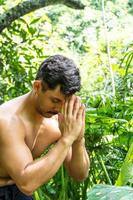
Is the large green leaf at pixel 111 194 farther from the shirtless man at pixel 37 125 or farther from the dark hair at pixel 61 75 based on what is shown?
the dark hair at pixel 61 75

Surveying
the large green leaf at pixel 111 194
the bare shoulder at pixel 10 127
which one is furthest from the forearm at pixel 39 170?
the large green leaf at pixel 111 194

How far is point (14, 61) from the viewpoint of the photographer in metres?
3.18

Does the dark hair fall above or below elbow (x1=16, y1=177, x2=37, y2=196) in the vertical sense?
above

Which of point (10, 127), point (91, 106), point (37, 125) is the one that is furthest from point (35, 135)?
point (91, 106)

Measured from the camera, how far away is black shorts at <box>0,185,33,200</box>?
2.09m

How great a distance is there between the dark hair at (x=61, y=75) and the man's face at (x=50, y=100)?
2cm

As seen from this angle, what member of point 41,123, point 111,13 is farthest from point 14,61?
point 111,13

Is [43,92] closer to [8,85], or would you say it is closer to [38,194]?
[38,194]

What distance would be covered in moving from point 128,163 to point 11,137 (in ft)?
1.45

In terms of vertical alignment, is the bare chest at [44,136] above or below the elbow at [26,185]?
above

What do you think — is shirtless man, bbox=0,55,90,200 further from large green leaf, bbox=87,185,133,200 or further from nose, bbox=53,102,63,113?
large green leaf, bbox=87,185,133,200

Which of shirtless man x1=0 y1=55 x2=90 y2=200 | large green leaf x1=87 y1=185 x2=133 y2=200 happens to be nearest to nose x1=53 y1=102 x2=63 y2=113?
shirtless man x1=0 y1=55 x2=90 y2=200

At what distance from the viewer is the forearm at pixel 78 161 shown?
2.12 metres

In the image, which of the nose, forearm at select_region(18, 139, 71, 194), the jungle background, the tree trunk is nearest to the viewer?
forearm at select_region(18, 139, 71, 194)
